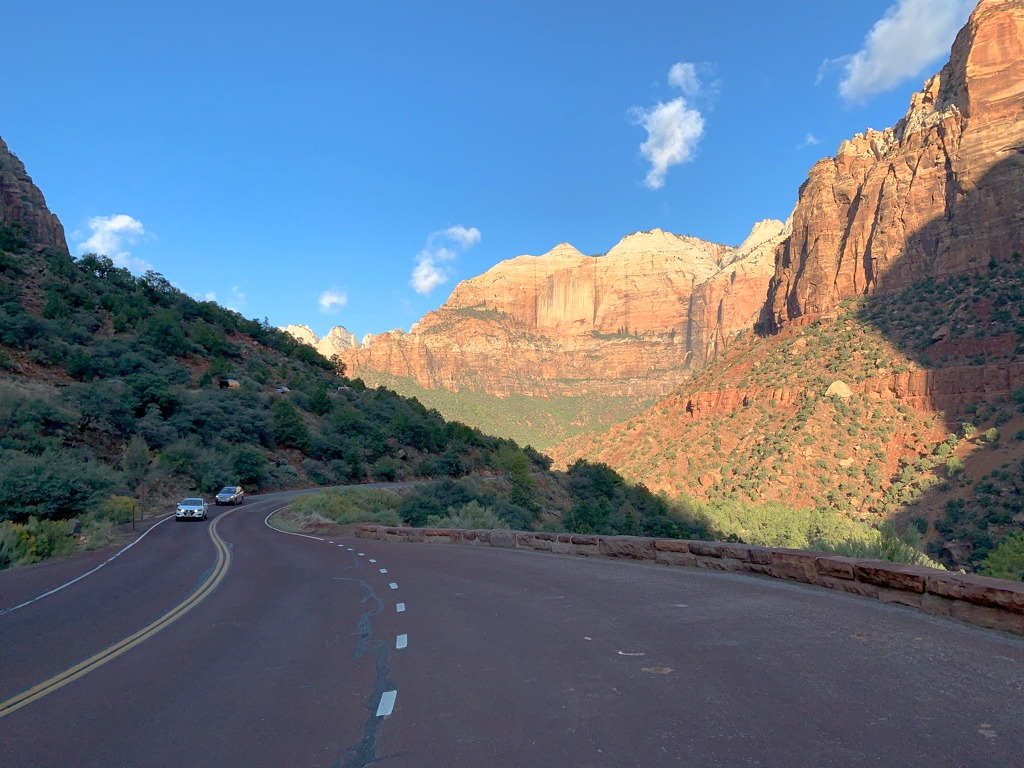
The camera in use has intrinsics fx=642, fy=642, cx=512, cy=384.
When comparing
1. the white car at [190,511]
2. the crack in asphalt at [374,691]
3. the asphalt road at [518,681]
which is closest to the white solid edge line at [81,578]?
the asphalt road at [518,681]

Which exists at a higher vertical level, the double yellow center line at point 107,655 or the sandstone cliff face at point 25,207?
the sandstone cliff face at point 25,207

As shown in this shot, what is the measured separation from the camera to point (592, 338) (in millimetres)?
189625

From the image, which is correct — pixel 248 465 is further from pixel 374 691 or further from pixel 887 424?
pixel 887 424

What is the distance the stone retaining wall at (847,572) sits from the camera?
6.15 meters

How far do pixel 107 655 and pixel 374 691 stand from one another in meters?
3.69

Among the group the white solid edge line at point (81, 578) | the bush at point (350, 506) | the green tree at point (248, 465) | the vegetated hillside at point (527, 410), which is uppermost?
the vegetated hillside at point (527, 410)

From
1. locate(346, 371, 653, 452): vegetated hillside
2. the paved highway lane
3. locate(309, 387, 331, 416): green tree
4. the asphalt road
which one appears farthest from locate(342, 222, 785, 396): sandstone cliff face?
the asphalt road

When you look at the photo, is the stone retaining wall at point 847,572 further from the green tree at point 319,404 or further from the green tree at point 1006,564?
the green tree at point 319,404

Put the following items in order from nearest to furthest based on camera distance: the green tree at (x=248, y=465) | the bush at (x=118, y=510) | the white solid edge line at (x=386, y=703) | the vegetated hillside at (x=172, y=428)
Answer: the white solid edge line at (x=386, y=703) < the vegetated hillside at (x=172, y=428) < the bush at (x=118, y=510) < the green tree at (x=248, y=465)

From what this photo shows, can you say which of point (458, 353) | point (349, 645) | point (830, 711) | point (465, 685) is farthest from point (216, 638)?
point (458, 353)

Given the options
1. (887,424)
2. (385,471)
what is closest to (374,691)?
(385,471)

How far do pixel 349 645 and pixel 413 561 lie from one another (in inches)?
312

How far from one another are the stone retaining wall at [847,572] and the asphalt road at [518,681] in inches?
10.3

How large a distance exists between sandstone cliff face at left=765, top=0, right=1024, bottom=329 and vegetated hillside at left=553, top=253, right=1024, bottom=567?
163 inches
